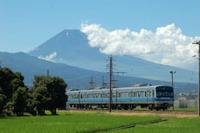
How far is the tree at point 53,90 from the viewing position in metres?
66.0

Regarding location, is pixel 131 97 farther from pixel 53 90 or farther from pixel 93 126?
pixel 93 126

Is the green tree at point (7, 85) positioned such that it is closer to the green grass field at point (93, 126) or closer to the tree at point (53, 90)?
the tree at point (53, 90)

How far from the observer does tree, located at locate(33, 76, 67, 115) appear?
6600 cm

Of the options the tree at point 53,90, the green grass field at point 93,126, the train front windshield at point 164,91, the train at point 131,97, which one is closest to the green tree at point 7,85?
the tree at point 53,90

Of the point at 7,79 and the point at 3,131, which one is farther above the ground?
the point at 7,79

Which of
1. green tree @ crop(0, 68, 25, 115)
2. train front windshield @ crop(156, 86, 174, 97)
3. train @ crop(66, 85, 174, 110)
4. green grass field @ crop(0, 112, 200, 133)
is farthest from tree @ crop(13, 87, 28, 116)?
train front windshield @ crop(156, 86, 174, 97)

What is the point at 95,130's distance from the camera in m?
33.5

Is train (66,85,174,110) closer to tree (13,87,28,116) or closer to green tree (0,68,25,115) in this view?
tree (13,87,28,116)

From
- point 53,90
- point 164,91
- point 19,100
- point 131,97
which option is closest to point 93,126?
point 19,100

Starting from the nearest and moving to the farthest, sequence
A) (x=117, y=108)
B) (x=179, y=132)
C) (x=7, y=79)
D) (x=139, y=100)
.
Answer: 1. (x=179, y=132)
2. (x=7, y=79)
3. (x=139, y=100)
4. (x=117, y=108)

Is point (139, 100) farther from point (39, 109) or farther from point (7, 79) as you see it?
point (7, 79)

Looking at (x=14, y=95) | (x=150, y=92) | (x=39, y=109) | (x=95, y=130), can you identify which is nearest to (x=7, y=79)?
(x=14, y=95)

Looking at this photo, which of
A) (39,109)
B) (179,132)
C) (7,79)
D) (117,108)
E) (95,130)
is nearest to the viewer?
Answer: (179,132)

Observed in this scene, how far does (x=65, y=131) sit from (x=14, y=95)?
27.3 meters
